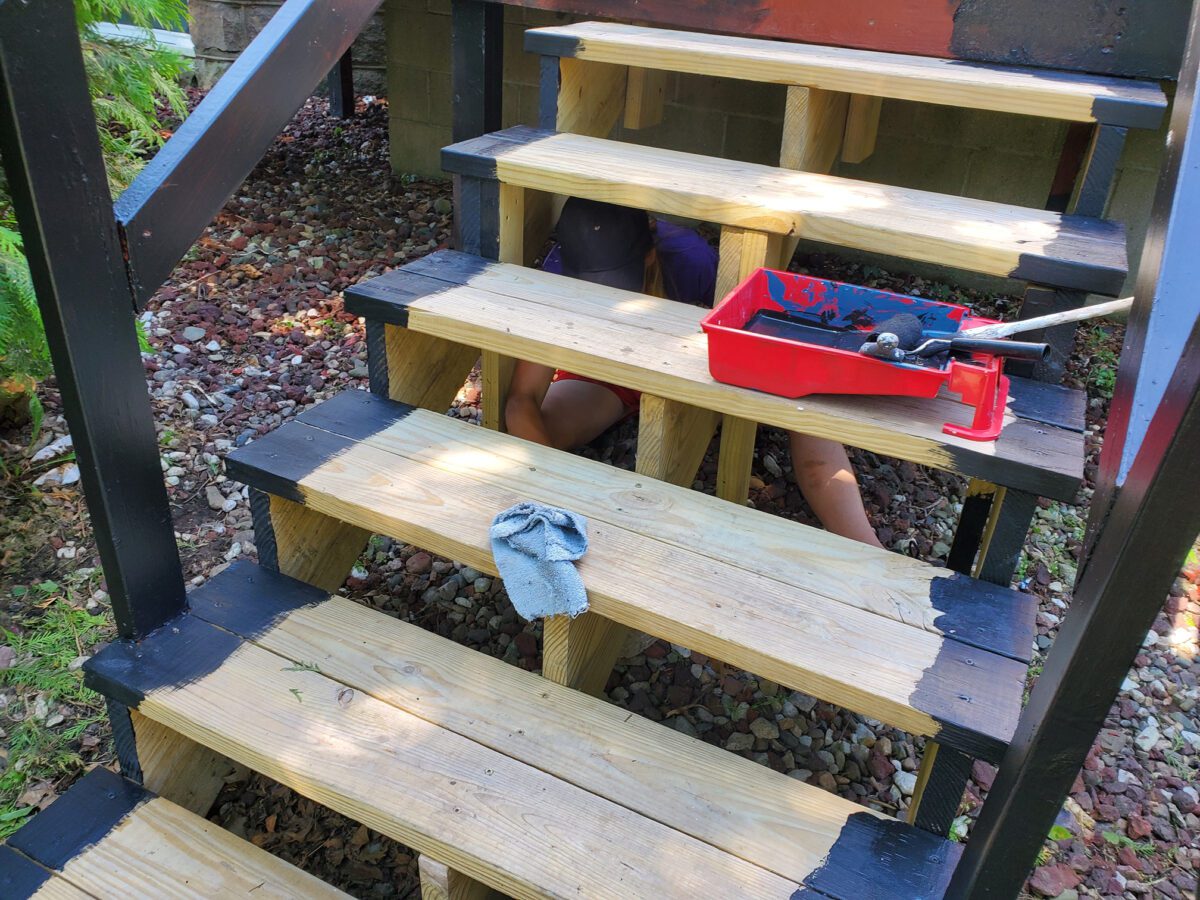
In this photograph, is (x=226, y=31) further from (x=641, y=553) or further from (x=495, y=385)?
(x=641, y=553)

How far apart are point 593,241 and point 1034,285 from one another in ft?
3.61

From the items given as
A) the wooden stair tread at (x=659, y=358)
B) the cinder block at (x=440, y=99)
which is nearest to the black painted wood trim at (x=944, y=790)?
the wooden stair tread at (x=659, y=358)

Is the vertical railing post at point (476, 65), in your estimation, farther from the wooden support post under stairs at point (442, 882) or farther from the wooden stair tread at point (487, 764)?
the wooden support post under stairs at point (442, 882)

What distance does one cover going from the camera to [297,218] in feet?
14.0

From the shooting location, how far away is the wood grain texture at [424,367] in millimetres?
1980

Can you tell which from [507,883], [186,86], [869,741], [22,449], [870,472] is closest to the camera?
[507,883]

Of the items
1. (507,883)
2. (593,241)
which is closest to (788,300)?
(593,241)

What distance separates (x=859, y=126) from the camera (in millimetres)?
2557

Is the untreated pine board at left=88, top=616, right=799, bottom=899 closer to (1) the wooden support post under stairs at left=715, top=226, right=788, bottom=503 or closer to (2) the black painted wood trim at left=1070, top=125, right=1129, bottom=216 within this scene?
(1) the wooden support post under stairs at left=715, top=226, right=788, bottom=503

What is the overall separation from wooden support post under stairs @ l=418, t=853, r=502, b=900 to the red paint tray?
0.93m

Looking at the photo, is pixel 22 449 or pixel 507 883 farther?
pixel 22 449

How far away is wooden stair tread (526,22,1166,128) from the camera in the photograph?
185 centimetres

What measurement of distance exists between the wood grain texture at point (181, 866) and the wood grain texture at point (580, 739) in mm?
301

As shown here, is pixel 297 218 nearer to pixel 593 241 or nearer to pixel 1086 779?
pixel 593 241
